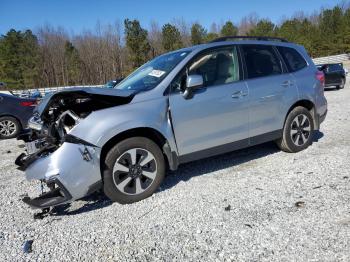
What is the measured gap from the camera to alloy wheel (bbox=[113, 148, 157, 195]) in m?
4.21

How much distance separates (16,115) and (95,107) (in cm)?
692

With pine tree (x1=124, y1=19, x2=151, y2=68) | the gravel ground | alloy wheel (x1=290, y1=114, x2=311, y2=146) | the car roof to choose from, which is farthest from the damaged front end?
pine tree (x1=124, y1=19, x2=151, y2=68)

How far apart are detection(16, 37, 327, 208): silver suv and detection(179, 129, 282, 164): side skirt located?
0.05 feet

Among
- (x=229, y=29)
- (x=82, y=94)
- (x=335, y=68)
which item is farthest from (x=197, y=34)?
(x=82, y=94)

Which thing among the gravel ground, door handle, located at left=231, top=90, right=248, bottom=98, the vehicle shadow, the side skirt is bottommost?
the gravel ground

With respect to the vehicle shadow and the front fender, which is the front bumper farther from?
the vehicle shadow

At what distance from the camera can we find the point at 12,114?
10.1m

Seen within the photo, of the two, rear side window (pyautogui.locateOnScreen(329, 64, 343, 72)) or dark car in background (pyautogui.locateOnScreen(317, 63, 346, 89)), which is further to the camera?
rear side window (pyautogui.locateOnScreen(329, 64, 343, 72))

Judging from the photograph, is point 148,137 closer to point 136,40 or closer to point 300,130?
point 300,130

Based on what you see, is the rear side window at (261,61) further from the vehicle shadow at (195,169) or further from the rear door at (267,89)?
the vehicle shadow at (195,169)

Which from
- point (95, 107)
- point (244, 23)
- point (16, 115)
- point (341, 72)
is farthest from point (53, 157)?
point (244, 23)

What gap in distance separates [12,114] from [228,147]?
24.7 feet

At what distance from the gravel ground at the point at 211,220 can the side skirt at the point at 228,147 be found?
0.38 m

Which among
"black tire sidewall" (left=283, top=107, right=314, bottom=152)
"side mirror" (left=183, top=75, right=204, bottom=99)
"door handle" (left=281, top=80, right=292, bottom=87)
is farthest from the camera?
"black tire sidewall" (left=283, top=107, right=314, bottom=152)
